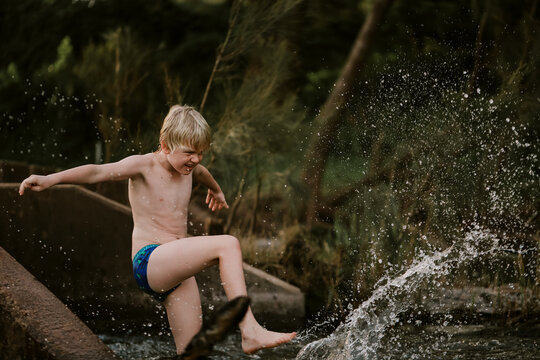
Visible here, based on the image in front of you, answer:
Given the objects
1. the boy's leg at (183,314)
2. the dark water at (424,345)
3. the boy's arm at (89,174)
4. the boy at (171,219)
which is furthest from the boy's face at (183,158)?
the dark water at (424,345)

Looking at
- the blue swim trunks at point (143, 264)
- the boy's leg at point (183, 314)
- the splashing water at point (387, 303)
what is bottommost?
the splashing water at point (387, 303)

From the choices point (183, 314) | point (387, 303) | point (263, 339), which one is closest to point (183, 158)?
point (183, 314)

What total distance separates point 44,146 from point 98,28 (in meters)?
2.15

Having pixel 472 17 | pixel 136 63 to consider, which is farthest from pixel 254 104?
pixel 472 17

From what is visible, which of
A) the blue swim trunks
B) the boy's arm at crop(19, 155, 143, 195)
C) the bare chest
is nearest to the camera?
the boy's arm at crop(19, 155, 143, 195)

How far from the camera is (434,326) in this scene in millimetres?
3467

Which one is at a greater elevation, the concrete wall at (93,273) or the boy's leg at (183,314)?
the boy's leg at (183,314)

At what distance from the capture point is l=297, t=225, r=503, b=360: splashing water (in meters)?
2.89

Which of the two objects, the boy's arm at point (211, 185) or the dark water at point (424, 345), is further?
the dark water at point (424, 345)

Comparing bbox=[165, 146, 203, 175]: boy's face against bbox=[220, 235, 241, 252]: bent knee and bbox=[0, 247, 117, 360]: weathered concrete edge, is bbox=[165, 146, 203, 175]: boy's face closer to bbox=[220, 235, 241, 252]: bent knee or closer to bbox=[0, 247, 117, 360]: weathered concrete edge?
bbox=[220, 235, 241, 252]: bent knee

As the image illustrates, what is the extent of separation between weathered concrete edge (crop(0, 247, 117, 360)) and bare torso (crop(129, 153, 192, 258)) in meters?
0.34

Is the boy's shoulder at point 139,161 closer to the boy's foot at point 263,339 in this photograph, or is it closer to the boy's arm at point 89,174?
the boy's arm at point 89,174

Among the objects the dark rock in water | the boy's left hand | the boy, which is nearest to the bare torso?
the boy

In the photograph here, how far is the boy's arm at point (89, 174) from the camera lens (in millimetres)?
2076
